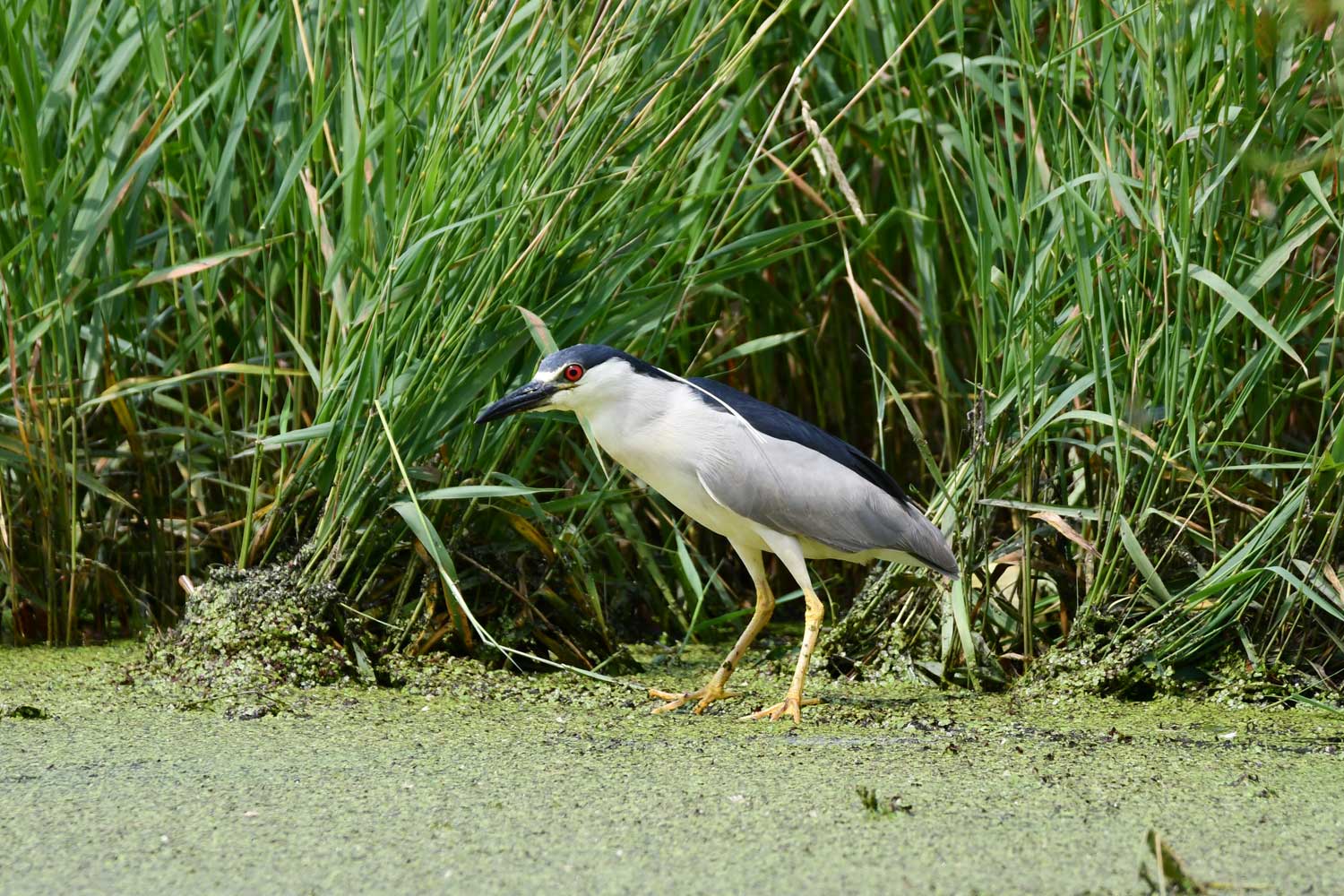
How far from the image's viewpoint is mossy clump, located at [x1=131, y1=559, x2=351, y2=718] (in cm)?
282

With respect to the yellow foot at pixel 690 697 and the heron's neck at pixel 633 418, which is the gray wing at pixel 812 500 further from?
the yellow foot at pixel 690 697

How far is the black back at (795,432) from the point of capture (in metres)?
2.98

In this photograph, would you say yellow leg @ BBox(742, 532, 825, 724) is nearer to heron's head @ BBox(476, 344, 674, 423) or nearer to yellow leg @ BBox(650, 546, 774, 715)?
yellow leg @ BBox(650, 546, 774, 715)

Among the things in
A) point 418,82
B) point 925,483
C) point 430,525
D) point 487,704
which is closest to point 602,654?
point 487,704

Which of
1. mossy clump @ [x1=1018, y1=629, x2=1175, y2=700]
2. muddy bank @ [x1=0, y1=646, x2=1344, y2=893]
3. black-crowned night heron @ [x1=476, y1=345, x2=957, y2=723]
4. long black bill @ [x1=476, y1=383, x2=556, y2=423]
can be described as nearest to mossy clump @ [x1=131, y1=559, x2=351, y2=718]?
muddy bank @ [x1=0, y1=646, x2=1344, y2=893]

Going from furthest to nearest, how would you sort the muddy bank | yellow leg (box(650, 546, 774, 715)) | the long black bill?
yellow leg (box(650, 546, 774, 715)), the long black bill, the muddy bank

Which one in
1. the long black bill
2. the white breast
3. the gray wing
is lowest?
the gray wing

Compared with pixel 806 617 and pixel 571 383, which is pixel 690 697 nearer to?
pixel 806 617

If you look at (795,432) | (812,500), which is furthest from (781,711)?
(795,432)

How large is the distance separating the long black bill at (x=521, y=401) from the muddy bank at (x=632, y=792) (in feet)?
1.71

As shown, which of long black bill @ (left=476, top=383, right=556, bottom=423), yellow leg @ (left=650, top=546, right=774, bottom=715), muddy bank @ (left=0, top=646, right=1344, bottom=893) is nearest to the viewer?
muddy bank @ (left=0, top=646, right=1344, bottom=893)

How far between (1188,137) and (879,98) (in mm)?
915

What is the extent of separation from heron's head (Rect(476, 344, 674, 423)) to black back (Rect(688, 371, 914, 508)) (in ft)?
0.61

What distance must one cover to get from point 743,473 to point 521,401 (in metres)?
0.45
